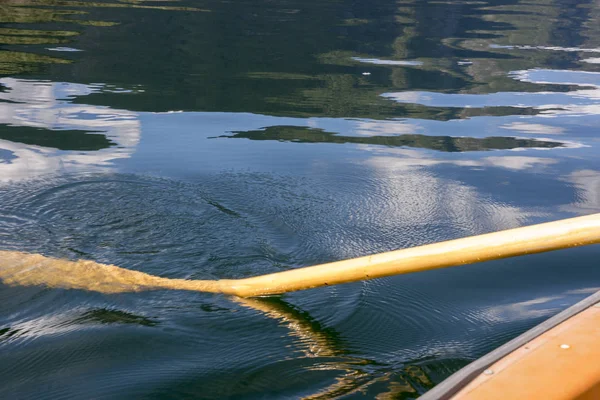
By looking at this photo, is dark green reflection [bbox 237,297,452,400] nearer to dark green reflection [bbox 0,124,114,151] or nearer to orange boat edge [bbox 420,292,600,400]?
orange boat edge [bbox 420,292,600,400]

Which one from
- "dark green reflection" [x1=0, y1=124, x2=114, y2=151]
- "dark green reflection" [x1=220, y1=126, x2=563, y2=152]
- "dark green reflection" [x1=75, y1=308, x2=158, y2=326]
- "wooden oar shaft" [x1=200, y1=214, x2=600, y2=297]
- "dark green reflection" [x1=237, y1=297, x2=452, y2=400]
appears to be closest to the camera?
"dark green reflection" [x1=237, y1=297, x2=452, y2=400]

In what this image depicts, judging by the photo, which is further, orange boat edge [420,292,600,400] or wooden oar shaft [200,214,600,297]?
wooden oar shaft [200,214,600,297]

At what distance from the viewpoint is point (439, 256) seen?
7.86ft

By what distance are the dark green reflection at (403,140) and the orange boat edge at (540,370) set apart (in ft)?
10.9

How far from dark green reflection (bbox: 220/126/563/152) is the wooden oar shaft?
Result: 2394mm

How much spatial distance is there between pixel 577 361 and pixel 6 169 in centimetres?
334

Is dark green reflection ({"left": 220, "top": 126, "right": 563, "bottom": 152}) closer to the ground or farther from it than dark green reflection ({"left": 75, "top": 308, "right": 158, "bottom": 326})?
farther from it

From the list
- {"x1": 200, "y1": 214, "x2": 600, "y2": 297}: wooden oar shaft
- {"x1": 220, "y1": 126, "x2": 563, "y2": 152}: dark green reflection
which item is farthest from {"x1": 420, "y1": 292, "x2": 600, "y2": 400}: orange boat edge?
{"x1": 220, "y1": 126, "x2": 563, "y2": 152}: dark green reflection

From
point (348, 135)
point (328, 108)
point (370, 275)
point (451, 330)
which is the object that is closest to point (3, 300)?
point (370, 275)

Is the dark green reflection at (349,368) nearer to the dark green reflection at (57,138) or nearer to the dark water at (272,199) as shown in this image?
the dark water at (272,199)

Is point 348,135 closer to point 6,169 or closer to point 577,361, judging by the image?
point 6,169

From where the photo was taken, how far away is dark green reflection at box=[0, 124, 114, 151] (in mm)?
4598

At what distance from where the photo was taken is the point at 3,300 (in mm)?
A: 2666

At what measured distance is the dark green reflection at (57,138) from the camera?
460 cm
